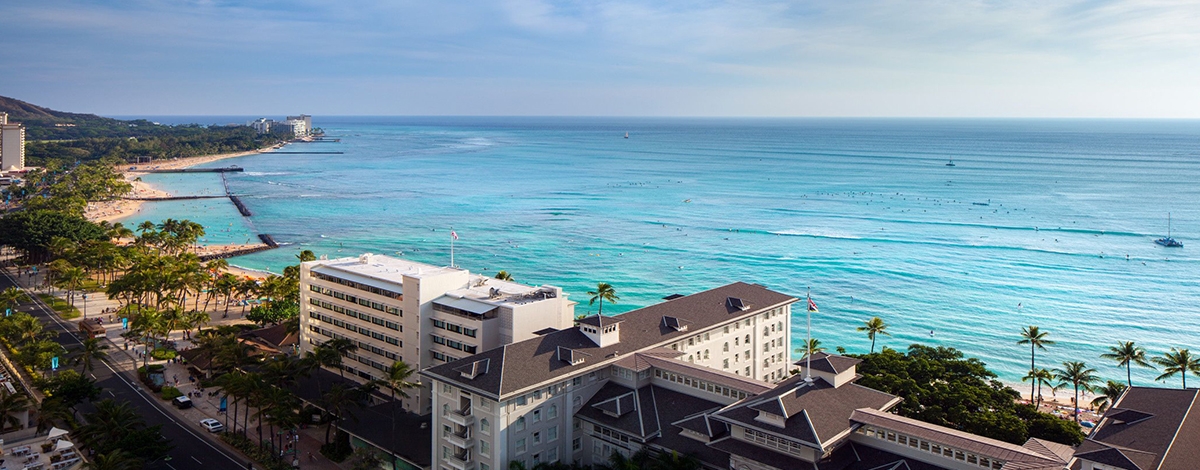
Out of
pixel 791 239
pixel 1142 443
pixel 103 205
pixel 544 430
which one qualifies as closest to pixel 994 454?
pixel 1142 443

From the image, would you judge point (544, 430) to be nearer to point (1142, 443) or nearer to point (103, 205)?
point (1142, 443)

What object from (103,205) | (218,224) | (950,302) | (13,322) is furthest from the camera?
(103,205)

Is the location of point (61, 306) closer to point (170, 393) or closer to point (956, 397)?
point (170, 393)

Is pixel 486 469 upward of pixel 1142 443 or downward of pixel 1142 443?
downward

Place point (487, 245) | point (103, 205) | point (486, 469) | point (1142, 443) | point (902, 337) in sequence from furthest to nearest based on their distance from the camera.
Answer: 1. point (103, 205)
2. point (487, 245)
3. point (902, 337)
4. point (486, 469)
5. point (1142, 443)

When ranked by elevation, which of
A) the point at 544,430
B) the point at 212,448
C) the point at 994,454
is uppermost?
the point at 994,454

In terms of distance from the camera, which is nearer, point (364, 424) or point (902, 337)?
point (364, 424)

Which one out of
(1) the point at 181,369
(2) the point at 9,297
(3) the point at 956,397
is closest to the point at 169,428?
(1) the point at 181,369
